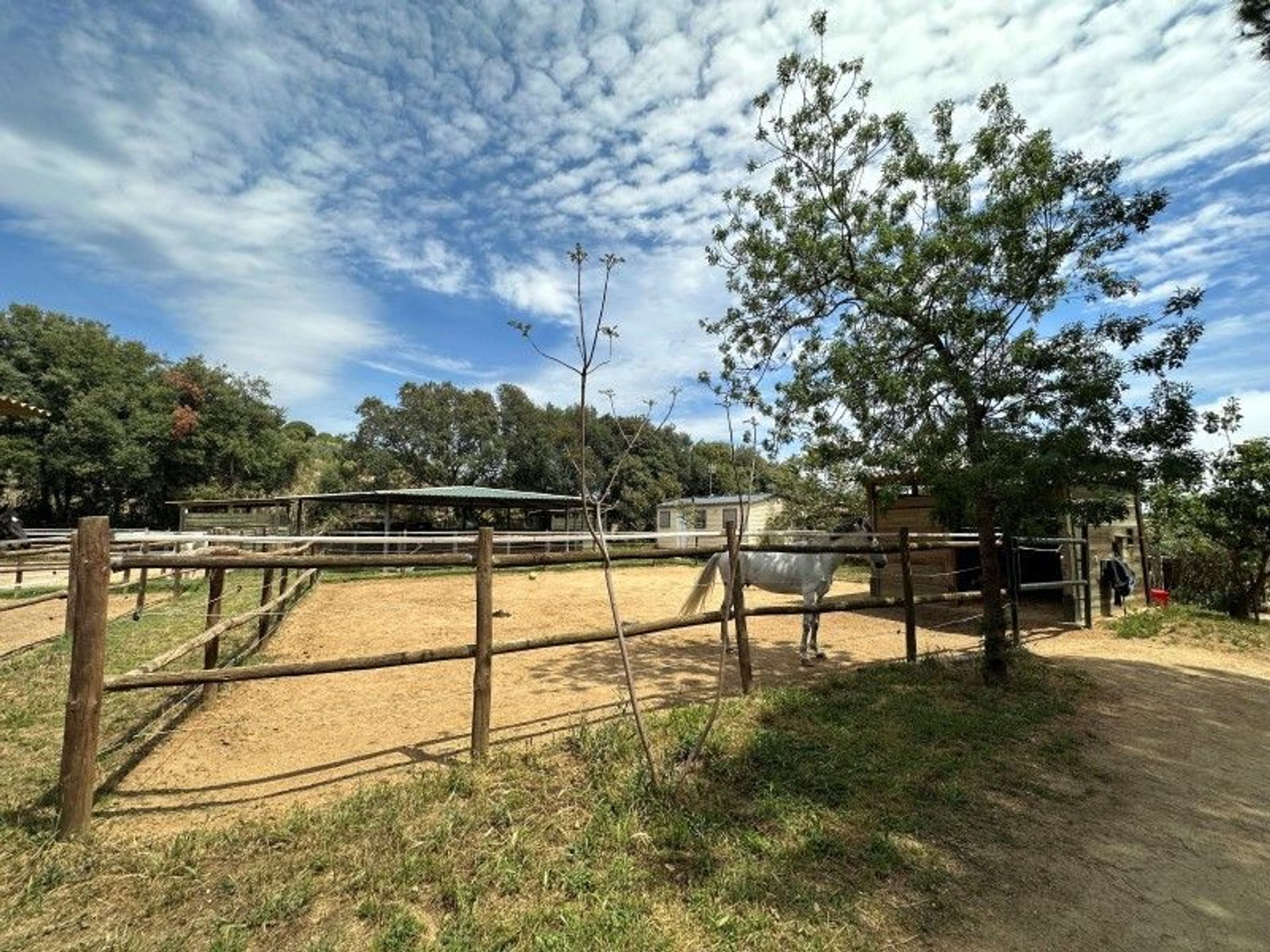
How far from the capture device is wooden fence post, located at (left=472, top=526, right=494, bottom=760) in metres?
3.89

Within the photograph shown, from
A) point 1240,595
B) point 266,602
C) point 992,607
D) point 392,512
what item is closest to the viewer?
point 992,607

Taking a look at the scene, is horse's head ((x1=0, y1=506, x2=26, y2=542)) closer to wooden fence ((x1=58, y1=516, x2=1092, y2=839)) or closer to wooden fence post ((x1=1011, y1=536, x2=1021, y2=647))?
wooden fence ((x1=58, y1=516, x2=1092, y2=839))

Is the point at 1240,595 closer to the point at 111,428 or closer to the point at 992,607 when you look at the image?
the point at 992,607

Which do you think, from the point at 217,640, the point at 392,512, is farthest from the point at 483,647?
the point at 392,512

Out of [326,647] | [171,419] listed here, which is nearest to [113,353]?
[171,419]

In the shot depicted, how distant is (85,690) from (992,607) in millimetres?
6607

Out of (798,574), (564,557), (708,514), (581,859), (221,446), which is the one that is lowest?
(581,859)

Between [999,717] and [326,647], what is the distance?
24.0ft

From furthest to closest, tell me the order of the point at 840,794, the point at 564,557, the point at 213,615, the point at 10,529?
the point at 10,529 → the point at 213,615 → the point at 564,557 → the point at 840,794

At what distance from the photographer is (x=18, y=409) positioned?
25.2ft

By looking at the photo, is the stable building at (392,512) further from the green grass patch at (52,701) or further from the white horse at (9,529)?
the green grass patch at (52,701)

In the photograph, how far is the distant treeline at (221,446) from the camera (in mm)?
27781

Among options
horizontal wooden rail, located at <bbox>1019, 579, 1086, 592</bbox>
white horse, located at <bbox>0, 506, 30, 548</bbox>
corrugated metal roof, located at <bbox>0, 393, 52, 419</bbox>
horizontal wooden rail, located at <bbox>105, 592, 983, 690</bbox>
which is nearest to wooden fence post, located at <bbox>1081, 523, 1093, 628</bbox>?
horizontal wooden rail, located at <bbox>1019, 579, 1086, 592</bbox>

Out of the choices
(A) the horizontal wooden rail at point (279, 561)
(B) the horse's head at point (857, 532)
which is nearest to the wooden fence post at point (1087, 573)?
(B) the horse's head at point (857, 532)
